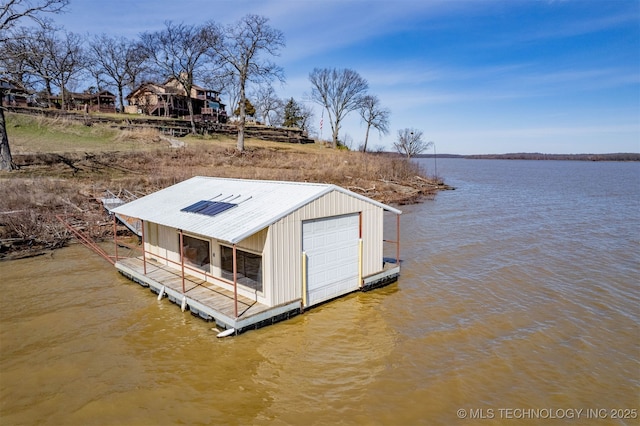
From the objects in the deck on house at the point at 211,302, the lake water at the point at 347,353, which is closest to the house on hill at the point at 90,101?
the lake water at the point at 347,353

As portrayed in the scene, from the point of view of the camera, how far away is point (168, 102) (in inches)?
2491

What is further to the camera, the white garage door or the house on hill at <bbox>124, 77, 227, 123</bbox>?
the house on hill at <bbox>124, 77, 227, 123</bbox>

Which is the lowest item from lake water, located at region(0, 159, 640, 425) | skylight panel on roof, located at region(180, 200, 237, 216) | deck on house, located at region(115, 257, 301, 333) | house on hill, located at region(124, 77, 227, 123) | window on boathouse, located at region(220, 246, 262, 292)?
lake water, located at region(0, 159, 640, 425)

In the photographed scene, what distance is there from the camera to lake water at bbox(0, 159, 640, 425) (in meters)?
8.27

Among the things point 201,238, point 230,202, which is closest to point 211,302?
point 201,238

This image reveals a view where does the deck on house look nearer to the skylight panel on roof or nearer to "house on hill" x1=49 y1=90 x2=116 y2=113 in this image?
the skylight panel on roof

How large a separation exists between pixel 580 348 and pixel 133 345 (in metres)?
12.0

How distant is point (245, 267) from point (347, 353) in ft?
13.7

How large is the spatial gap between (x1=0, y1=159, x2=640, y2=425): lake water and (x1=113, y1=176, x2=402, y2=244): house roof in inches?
111

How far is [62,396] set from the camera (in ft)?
28.1

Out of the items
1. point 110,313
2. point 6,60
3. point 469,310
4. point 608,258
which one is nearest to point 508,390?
point 469,310

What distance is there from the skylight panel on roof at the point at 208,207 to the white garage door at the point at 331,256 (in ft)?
9.40

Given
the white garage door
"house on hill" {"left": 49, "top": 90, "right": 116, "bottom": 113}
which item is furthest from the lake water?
"house on hill" {"left": 49, "top": 90, "right": 116, "bottom": 113}

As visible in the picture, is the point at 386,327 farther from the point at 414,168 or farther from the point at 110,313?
the point at 414,168
